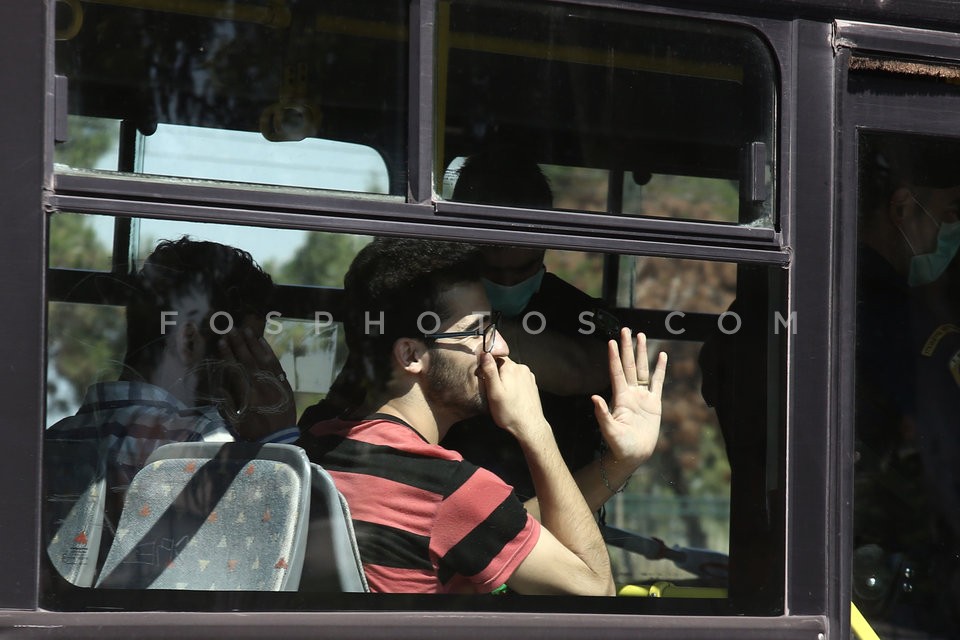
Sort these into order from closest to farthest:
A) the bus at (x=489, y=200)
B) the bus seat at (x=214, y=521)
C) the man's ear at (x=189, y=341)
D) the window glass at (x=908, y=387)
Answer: the bus at (x=489, y=200), the bus seat at (x=214, y=521), the man's ear at (x=189, y=341), the window glass at (x=908, y=387)

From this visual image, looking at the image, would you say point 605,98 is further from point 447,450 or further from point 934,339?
point 934,339

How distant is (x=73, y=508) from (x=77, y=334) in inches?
10.8

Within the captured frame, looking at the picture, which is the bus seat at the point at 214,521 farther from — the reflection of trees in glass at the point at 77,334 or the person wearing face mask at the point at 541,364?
the person wearing face mask at the point at 541,364

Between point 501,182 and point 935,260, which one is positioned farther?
point 935,260

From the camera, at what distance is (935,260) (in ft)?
8.61

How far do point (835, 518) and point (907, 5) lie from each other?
916mm

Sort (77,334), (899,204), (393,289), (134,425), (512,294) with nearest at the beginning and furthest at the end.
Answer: (77,334) → (134,425) → (393,289) → (512,294) → (899,204)

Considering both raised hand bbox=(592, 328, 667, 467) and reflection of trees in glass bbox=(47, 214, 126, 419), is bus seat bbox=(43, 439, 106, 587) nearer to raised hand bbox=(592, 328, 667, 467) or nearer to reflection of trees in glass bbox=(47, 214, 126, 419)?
reflection of trees in glass bbox=(47, 214, 126, 419)

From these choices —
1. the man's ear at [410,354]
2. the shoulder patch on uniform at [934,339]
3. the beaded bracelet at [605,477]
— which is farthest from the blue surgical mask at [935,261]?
the man's ear at [410,354]

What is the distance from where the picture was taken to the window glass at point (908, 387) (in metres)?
2.25

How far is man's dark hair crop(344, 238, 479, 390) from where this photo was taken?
1.98 metres

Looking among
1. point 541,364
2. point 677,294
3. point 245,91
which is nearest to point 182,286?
point 245,91

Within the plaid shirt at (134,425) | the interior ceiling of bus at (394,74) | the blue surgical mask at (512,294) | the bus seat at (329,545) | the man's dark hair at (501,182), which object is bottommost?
the bus seat at (329,545)

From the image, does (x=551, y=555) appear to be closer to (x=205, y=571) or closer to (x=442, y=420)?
(x=442, y=420)
